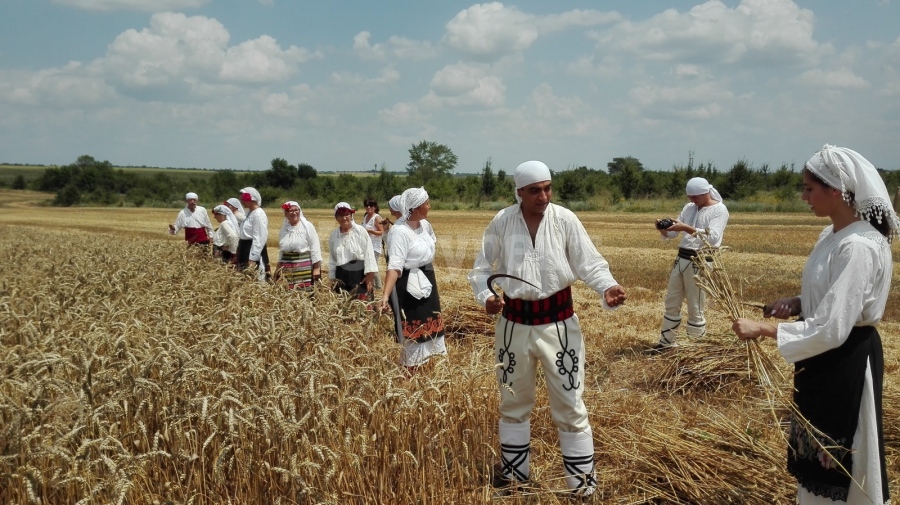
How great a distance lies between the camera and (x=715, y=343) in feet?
20.3

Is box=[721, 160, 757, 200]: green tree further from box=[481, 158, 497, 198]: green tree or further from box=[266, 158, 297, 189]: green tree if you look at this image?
box=[266, 158, 297, 189]: green tree

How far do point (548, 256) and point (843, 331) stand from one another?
1.40 metres

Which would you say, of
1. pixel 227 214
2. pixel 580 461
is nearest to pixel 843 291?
pixel 580 461

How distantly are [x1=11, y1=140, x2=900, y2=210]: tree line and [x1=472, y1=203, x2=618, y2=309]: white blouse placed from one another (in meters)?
34.6

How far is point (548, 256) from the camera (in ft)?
11.7

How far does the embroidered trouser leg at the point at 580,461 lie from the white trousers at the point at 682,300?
12.3 ft

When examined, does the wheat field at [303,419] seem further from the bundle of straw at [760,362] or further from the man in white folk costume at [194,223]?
the man in white folk costume at [194,223]

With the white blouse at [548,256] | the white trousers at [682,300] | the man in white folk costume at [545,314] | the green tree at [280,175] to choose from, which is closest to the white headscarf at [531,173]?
the man in white folk costume at [545,314]

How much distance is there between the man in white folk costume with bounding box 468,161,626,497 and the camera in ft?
11.6

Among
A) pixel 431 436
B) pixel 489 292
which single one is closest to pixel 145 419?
pixel 431 436

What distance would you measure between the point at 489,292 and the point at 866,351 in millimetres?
1825

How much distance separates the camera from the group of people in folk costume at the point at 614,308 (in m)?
2.73

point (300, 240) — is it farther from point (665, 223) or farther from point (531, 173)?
point (531, 173)

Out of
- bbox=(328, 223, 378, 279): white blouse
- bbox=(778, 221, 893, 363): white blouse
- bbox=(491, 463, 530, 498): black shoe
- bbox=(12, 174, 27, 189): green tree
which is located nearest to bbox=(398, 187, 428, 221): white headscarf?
bbox=(328, 223, 378, 279): white blouse
